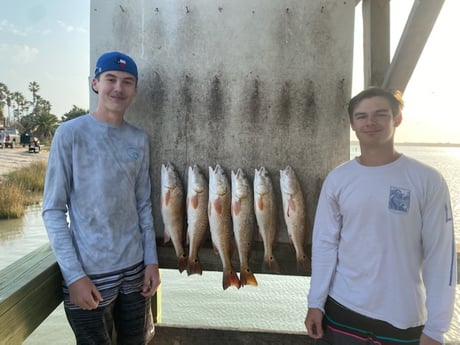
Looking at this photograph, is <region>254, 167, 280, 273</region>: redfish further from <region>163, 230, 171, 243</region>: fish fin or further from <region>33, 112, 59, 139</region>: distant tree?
<region>33, 112, 59, 139</region>: distant tree

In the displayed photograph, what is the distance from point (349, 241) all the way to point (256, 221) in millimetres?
864

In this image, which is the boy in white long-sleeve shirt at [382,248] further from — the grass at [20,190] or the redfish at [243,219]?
the grass at [20,190]

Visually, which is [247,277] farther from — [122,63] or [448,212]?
[122,63]

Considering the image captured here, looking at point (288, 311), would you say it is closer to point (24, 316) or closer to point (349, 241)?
point (349, 241)

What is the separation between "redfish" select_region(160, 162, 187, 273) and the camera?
2.78 metres

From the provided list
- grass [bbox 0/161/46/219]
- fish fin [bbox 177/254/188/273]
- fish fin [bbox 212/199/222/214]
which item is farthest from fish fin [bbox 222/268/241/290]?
grass [bbox 0/161/46/219]

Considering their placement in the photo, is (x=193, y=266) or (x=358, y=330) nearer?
(x=358, y=330)

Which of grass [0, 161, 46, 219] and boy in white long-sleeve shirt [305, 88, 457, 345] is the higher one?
boy in white long-sleeve shirt [305, 88, 457, 345]

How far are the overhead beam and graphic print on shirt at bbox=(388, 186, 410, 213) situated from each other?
149cm

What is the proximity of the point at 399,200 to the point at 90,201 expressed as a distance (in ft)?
5.68

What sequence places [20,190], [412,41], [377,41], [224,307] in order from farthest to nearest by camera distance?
[20,190] → [224,307] → [377,41] → [412,41]

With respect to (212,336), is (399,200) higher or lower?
higher

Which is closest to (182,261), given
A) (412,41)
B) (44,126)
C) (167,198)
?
(167,198)

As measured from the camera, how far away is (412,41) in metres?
2.93
